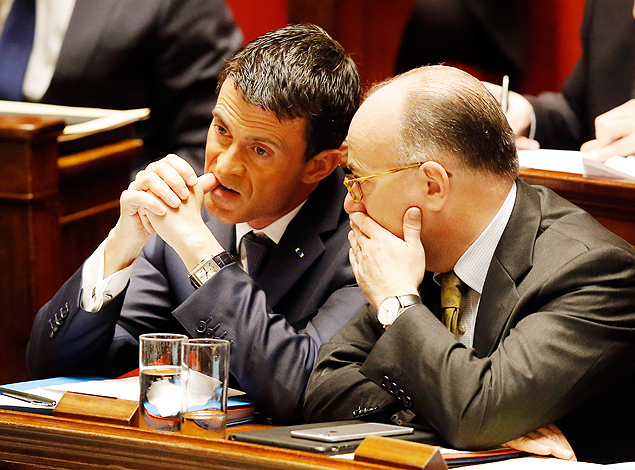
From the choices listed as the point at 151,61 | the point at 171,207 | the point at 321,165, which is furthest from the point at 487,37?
the point at 171,207

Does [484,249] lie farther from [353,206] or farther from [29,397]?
[29,397]

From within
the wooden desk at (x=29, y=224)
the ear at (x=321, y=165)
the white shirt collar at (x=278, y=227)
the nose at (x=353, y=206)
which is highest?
the nose at (x=353, y=206)

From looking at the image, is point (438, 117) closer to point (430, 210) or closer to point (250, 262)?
point (430, 210)

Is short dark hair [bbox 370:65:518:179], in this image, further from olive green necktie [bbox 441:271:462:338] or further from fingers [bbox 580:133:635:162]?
fingers [bbox 580:133:635:162]

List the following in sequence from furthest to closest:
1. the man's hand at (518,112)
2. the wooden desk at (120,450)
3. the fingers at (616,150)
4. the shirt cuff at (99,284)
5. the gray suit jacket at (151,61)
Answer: the gray suit jacket at (151,61) < the man's hand at (518,112) < the fingers at (616,150) < the shirt cuff at (99,284) < the wooden desk at (120,450)

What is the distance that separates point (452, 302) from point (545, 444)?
360 millimetres

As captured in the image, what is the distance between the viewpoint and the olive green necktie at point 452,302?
76.8 inches

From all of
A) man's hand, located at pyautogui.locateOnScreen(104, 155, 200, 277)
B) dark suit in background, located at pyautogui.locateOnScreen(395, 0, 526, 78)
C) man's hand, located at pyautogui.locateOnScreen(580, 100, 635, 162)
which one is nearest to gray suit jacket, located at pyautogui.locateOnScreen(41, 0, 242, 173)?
dark suit in background, located at pyautogui.locateOnScreen(395, 0, 526, 78)

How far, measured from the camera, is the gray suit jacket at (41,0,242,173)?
407 centimetres

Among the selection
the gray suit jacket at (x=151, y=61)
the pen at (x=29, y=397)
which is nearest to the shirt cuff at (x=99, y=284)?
the pen at (x=29, y=397)

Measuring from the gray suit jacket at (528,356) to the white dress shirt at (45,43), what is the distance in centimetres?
260

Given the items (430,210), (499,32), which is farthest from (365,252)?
(499,32)

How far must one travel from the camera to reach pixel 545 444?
5.68 ft

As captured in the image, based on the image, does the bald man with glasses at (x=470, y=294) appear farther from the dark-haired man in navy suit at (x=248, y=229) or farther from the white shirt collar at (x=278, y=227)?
the white shirt collar at (x=278, y=227)
